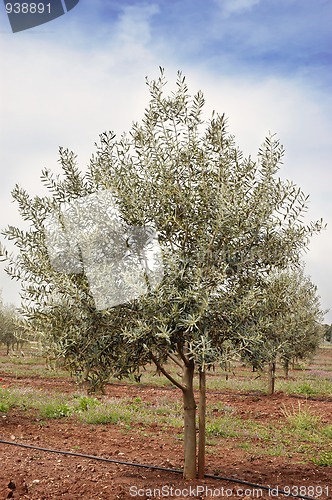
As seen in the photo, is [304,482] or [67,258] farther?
[304,482]

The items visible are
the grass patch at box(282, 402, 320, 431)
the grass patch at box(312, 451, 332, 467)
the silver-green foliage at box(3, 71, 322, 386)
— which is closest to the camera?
the silver-green foliage at box(3, 71, 322, 386)

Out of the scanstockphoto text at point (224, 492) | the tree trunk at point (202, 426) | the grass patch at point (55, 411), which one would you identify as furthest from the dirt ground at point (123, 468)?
the grass patch at point (55, 411)

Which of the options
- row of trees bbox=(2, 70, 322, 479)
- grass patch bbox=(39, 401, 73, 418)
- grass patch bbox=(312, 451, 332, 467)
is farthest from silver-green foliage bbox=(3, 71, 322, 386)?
grass patch bbox=(39, 401, 73, 418)

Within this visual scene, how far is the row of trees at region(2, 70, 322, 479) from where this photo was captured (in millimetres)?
7773

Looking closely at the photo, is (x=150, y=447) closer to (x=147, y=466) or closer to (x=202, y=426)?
(x=147, y=466)

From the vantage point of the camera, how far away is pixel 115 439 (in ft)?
43.4

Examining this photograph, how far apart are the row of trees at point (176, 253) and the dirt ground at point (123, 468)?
1.51 m

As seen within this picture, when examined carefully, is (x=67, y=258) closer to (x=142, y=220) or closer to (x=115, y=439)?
(x=142, y=220)

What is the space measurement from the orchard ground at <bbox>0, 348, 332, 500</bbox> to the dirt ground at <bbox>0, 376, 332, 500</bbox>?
0.06 feet

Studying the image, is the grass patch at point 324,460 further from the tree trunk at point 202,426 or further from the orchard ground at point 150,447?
the tree trunk at point 202,426

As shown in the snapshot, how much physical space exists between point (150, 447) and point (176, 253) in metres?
6.56

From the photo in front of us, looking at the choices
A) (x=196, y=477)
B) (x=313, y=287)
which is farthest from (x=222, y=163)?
(x=313, y=287)

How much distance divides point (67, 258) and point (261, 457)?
23.4 ft

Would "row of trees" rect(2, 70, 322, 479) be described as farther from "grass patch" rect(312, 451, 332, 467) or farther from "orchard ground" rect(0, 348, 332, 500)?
"grass patch" rect(312, 451, 332, 467)
